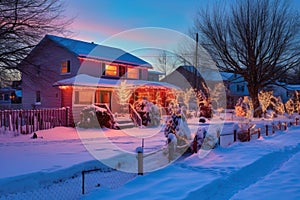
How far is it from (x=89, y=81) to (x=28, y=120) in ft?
23.5

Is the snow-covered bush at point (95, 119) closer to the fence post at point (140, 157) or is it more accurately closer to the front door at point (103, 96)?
the front door at point (103, 96)

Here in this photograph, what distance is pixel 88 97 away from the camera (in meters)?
22.9

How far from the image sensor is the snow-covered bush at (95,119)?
1611cm

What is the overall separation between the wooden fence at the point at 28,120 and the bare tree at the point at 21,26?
2.47 meters

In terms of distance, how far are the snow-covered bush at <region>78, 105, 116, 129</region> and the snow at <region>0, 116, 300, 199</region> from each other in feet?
13.8

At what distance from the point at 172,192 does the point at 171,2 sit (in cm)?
1416

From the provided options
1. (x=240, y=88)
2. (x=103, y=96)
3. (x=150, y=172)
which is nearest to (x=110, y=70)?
(x=103, y=96)

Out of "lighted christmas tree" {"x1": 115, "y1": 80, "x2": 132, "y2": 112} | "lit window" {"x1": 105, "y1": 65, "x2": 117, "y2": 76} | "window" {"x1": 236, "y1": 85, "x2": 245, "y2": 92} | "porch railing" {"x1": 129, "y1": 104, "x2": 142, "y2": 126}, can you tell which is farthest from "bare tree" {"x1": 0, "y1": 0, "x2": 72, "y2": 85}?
"window" {"x1": 236, "y1": 85, "x2": 245, "y2": 92}

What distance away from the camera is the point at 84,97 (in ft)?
74.4

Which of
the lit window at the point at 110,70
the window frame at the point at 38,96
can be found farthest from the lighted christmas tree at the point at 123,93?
the window frame at the point at 38,96

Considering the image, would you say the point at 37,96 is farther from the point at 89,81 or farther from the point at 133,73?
the point at 133,73

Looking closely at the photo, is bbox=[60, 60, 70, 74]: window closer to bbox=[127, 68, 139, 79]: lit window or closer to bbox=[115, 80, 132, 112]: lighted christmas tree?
bbox=[115, 80, 132, 112]: lighted christmas tree

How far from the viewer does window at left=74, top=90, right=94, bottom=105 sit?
2223cm

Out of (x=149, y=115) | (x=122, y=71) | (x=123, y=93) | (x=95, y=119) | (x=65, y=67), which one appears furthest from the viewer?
(x=122, y=71)
